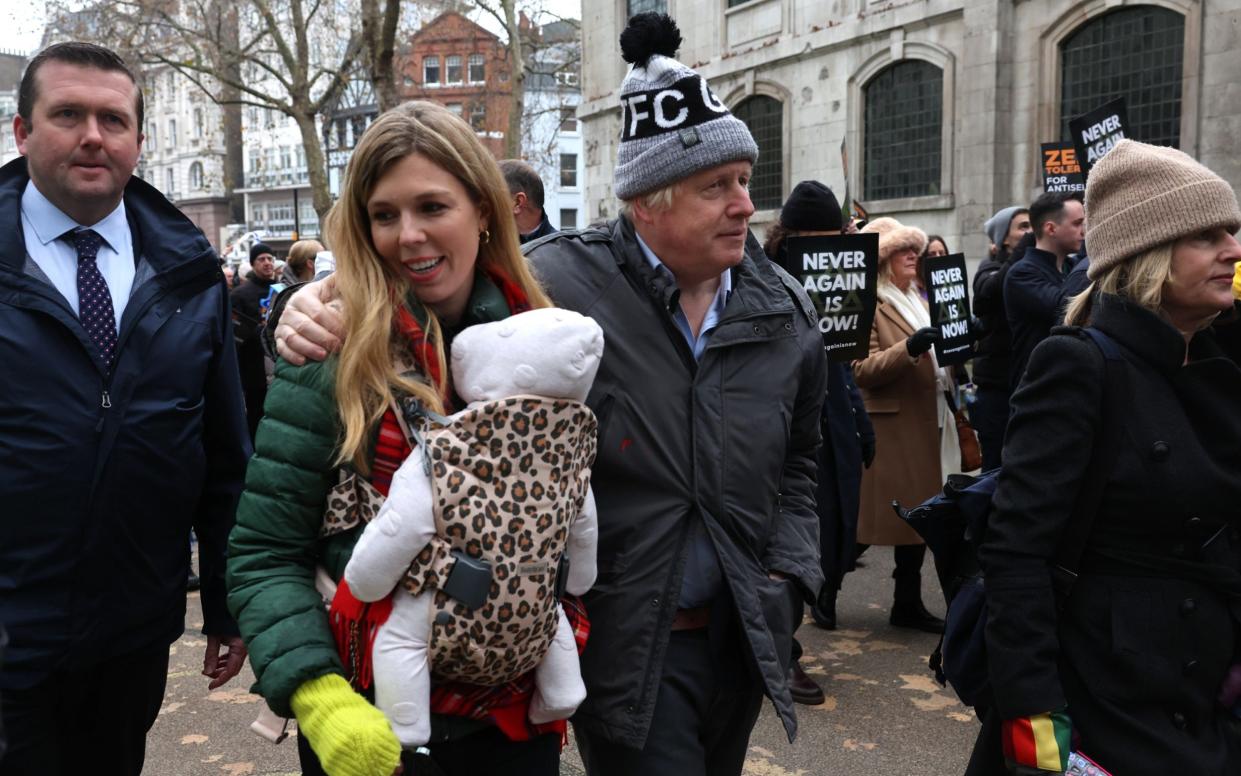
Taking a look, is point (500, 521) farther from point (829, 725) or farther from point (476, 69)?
point (476, 69)

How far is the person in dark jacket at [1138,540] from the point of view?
2.62 meters

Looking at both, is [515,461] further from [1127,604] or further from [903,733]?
[903,733]

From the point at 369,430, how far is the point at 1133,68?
668 inches

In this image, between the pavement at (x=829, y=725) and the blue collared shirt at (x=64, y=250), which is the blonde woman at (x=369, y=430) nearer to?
the blue collared shirt at (x=64, y=250)

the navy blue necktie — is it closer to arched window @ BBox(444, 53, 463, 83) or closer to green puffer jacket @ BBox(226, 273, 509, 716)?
green puffer jacket @ BBox(226, 273, 509, 716)

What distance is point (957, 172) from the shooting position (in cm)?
1880

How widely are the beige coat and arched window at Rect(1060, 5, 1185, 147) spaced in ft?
33.5

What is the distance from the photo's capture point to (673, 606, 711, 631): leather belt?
2557 millimetres

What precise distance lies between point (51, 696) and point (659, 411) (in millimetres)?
1560

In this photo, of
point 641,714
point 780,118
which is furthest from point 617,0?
point 641,714

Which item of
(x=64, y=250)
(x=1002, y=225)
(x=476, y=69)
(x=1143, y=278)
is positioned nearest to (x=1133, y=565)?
(x=1143, y=278)

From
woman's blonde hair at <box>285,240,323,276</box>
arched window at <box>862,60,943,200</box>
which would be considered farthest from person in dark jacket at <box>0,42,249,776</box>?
arched window at <box>862,60,943,200</box>

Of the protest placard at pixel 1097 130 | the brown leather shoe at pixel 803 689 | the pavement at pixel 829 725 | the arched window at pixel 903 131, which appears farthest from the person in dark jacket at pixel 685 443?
the arched window at pixel 903 131

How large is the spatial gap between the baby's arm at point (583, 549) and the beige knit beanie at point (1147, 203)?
1.47 metres
